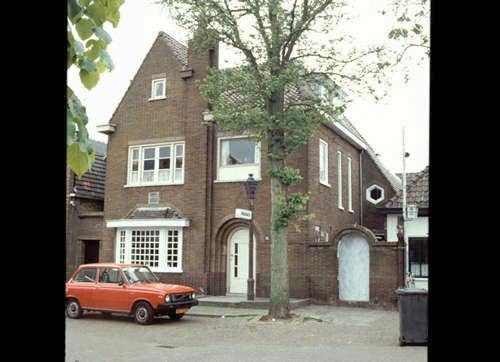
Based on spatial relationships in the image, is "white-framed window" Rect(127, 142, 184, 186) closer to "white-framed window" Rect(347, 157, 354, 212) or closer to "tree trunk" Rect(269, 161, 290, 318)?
"tree trunk" Rect(269, 161, 290, 318)

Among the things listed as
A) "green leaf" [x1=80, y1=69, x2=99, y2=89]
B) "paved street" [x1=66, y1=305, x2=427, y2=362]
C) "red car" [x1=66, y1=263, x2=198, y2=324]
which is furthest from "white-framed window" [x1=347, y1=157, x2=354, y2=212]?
"green leaf" [x1=80, y1=69, x2=99, y2=89]

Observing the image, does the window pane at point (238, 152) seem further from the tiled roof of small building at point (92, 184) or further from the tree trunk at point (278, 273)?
the tiled roof of small building at point (92, 184)

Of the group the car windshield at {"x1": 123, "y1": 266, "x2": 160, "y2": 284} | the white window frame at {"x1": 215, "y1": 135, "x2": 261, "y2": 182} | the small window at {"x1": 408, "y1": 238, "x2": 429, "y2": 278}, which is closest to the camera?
the car windshield at {"x1": 123, "y1": 266, "x2": 160, "y2": 284}

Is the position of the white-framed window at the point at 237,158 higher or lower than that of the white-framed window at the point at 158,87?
lower

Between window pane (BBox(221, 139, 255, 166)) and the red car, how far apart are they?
285 inches

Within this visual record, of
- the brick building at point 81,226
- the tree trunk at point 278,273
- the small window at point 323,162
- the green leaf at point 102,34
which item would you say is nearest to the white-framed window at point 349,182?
the small window at point 323,162

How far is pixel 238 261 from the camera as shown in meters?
22.6

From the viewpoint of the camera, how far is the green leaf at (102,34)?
1.90 meters

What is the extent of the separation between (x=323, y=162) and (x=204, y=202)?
545 centimetres

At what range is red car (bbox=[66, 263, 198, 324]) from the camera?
608 inches

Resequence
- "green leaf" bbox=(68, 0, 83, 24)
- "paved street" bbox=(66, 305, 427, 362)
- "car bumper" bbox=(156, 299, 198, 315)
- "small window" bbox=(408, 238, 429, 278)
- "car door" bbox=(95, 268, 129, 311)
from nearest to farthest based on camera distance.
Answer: "green leaf" bbox=(68, 0, 83, 24) → "paved street" bbox=(66, 305, 427, 362) → "car bumper" bbox=(156, 299, 198, 315) → "car door" bbox=(95, 268, 129, 311) → "small window" bbox=(408, 238, 429, 278)

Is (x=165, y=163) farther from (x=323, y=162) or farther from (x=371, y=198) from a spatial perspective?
(x=371, y=198)
